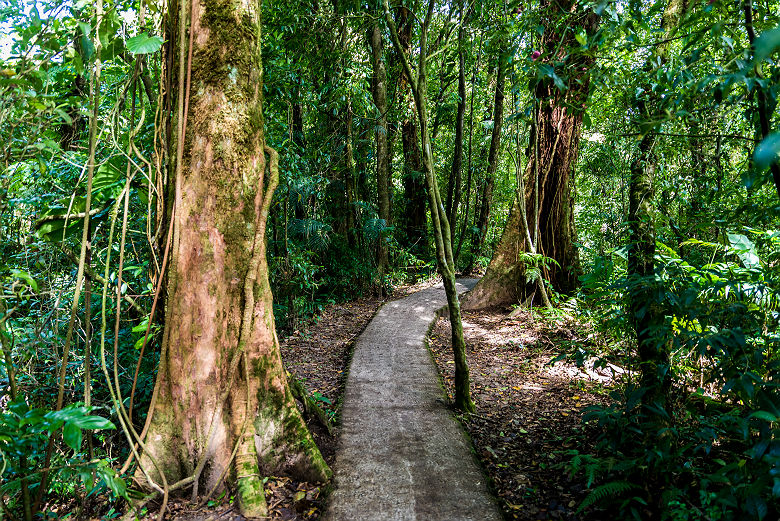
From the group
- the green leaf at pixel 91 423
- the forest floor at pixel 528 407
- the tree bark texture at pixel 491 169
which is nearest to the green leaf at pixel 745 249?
the forest floor at pixel 528 407

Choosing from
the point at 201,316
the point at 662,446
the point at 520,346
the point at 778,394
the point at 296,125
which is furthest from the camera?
the point at 296,125

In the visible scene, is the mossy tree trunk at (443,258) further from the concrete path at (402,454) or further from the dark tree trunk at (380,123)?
the dark tree trunk at (380,123)

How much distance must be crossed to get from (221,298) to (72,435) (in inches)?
44.9

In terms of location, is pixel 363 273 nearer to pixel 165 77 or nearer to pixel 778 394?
pixel 165 77

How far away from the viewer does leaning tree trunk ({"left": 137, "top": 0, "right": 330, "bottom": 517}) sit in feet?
9.32

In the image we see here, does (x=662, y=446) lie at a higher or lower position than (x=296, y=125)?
lower

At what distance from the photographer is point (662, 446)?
2.36 meters

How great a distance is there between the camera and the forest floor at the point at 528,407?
9.82 ft

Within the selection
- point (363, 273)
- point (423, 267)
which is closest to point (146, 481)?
point (363, 273)

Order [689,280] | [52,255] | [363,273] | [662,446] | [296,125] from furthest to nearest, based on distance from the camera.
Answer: [363,273], [296,125], [52,255], [689,280], [662,446]

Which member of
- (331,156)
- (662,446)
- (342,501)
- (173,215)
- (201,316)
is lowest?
(342,501)

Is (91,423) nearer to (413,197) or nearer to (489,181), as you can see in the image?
(489,181)

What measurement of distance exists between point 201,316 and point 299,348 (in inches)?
160

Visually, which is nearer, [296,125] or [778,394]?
[778,394]
